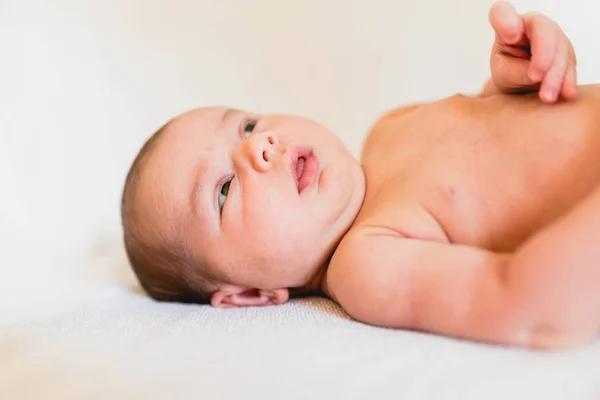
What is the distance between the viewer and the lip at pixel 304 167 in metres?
1.02

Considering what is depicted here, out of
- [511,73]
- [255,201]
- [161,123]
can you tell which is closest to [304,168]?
[255,201]

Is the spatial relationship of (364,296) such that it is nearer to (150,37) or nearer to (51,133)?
(51,133)

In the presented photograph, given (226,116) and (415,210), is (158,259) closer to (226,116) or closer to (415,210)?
(226,116)

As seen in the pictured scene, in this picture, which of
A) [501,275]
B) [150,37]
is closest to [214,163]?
[501,275]

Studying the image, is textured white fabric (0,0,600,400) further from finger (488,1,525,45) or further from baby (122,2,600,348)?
finger (488,1,525,45)

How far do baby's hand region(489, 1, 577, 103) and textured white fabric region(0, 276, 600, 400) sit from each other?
37 cm

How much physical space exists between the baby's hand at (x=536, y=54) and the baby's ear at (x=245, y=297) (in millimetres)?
475

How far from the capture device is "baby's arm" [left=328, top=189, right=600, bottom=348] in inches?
27.4

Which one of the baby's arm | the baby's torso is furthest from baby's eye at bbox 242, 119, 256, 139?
the baby's arm

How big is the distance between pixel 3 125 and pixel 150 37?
415mm

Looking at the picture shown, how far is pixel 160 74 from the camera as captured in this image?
161cm

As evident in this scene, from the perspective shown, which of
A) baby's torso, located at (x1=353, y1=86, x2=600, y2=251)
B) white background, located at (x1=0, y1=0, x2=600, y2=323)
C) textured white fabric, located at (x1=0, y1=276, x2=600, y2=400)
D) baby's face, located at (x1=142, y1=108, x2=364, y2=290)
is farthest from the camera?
white background, located at (x1=0, y1=0, x2=600, y2=323)

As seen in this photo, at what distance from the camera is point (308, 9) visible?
5.43 feet

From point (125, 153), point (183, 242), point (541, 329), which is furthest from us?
point (125, 153)
